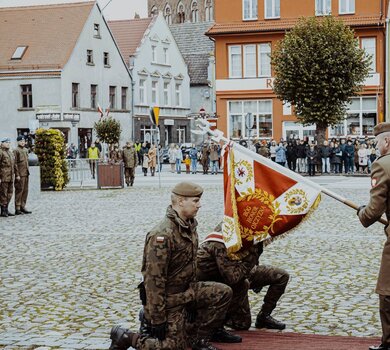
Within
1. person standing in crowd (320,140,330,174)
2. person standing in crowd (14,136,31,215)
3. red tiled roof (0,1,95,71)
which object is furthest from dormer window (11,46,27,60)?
person standing in crowd (14,136,31,215)

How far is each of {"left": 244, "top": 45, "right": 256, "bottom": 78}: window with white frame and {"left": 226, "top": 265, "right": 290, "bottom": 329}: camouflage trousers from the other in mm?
43772

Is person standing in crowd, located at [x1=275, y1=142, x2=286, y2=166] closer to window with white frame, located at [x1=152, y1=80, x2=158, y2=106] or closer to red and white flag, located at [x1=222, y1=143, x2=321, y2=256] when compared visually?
window with white frame, located at [x1=152, y1=80, x2=158, y2=106]

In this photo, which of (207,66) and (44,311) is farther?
(207,66)

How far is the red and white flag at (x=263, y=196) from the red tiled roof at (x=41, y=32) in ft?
159

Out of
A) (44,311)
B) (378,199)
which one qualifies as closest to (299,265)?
(44,311)

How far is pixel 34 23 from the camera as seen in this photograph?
5838 cm

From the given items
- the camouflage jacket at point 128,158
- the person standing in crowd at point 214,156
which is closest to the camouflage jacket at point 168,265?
the camouflage jacket at point 128,158

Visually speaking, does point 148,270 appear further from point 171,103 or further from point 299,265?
point 171,103

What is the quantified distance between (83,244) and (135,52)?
51255 mm

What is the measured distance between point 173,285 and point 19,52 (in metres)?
52.1

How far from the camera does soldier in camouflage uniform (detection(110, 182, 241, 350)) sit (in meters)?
5.95

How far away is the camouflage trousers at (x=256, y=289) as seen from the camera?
23.7 feet

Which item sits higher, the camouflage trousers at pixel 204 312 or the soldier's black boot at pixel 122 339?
the camouflage trousers at pixel 204 312

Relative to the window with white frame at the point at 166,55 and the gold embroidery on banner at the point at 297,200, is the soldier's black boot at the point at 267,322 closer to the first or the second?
the gold embroidery on banner at the point at 297,200
